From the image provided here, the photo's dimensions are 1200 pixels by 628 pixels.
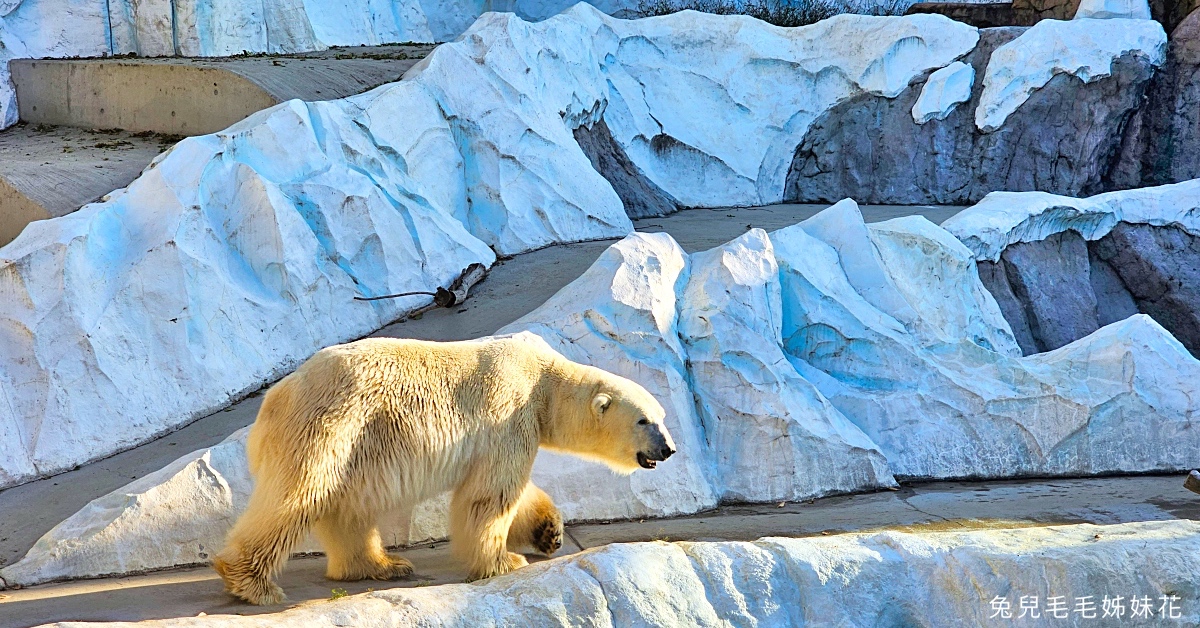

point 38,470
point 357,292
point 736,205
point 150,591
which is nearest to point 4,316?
point 38,470

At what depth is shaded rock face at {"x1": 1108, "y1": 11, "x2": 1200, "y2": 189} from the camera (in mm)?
12023

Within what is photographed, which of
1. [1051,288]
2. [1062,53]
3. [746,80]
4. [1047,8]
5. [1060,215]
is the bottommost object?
[1051,288]

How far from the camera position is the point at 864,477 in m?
6.02

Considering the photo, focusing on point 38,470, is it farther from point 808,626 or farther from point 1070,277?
point 1070,277

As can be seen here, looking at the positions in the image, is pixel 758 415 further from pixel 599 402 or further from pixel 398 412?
pixel 398 412

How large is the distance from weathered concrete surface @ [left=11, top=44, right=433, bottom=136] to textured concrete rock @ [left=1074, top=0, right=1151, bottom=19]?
784cm

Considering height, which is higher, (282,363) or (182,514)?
(282,363)

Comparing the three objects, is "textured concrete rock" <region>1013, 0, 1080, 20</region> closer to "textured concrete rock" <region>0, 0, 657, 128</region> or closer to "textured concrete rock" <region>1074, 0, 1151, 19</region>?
"textured concrete rock" <region>1074, 0, 1151, 19</region>

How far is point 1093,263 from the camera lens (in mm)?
10273

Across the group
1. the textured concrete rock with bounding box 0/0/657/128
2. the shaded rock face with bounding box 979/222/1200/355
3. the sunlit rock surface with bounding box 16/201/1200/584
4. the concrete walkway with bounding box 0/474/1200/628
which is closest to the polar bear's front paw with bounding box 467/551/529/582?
the concrete walkway with bounding box 0/474/1200/628

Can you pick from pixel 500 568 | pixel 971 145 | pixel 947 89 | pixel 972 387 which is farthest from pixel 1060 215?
pixel 500 568

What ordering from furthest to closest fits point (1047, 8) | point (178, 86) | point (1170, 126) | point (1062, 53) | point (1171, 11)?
point (1047, 8)
point (1171, 11)
point (1170, 126)
point (1062, 53)
point (178, 86)

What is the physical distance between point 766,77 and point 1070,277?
4.52m

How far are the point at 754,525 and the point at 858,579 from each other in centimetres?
151
